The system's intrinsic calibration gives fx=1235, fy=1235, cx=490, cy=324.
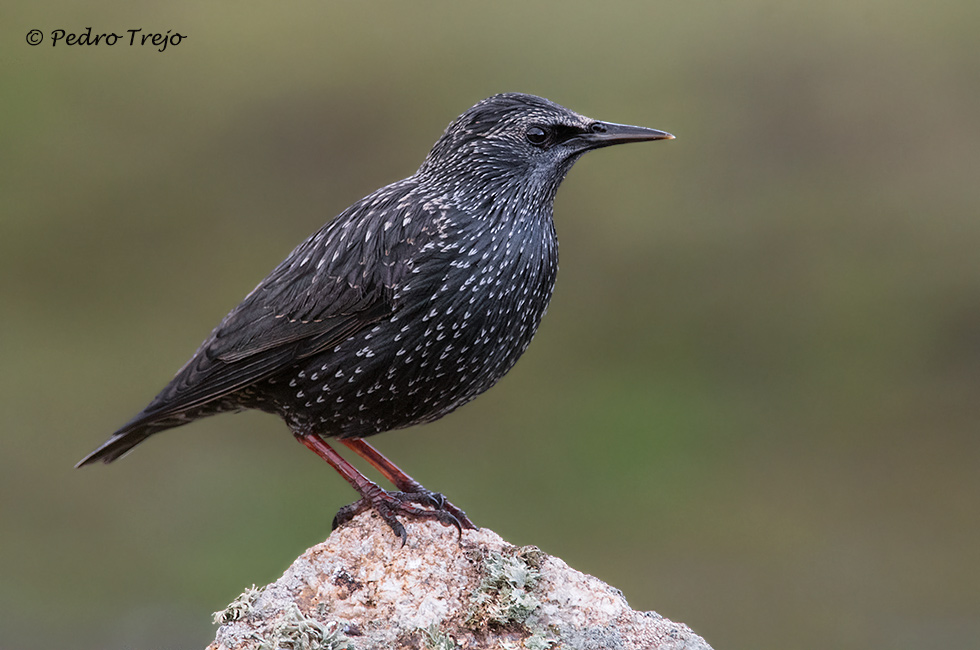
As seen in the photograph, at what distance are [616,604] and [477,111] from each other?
222 centimetres

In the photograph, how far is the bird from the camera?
5180mm

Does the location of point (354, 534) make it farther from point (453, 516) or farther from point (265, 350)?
point (265, 350)

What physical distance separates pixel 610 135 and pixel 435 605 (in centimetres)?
212

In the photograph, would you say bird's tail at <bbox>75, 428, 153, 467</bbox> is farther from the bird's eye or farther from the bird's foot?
the bird's eye

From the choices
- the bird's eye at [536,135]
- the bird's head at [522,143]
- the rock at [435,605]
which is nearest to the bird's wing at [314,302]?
the bird's head at [522,143]

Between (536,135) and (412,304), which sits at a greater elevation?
(536,135)

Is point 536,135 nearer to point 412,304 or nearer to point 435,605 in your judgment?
point 412,304

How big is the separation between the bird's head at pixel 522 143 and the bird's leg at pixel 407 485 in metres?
1.30

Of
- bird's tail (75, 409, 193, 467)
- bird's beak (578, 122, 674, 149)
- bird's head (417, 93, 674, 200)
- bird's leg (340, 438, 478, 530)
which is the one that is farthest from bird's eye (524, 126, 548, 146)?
bird's tail (75, 409, 193, 467)

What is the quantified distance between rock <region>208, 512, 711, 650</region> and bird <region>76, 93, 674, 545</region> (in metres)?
0.20

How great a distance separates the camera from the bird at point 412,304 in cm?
518

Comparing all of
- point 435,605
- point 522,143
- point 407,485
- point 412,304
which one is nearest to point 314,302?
point 412,304

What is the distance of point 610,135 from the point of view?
5.34 metres

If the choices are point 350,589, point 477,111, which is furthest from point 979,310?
point 350,589
